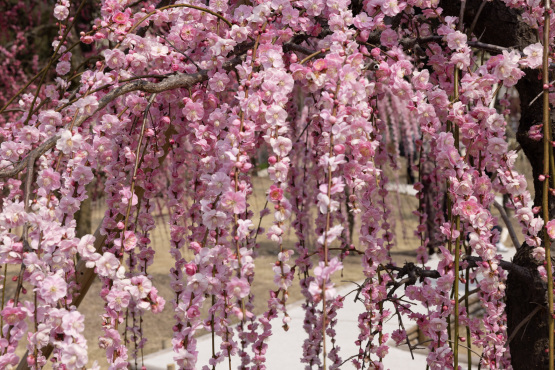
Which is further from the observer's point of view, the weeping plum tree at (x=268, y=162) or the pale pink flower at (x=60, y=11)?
the pale pink flower at (x=60, y=11)

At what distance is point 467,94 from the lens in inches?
46.0

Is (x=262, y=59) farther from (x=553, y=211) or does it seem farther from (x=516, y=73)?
(x=553, y=211)

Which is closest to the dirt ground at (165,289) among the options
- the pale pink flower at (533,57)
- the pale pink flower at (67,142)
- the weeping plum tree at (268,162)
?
the weeping plum tree at (268,162)

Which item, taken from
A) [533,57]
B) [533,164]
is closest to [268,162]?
[533,57]

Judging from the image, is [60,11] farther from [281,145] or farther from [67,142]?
[281,145]

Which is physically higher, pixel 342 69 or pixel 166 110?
pixel 166 110

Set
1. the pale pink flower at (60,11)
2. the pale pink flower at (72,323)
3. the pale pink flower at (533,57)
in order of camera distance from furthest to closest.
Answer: the pale pink flower at (60,11)
the pale pink flower at (533,57)
the pale pink flower at (72,323)

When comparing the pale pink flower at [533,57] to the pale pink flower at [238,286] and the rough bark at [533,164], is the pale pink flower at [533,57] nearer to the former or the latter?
the rough bark at [533,164]

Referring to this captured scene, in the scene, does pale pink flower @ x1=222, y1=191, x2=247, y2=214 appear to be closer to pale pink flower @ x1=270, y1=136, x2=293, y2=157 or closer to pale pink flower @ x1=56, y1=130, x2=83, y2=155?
pale pink flower @ x1=270, y1=136, x2=293, y2=157

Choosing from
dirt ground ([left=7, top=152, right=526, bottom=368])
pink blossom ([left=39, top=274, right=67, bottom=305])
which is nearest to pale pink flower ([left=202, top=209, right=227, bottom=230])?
pink blossom ([left=39, top=274, right=67, bottom=305])

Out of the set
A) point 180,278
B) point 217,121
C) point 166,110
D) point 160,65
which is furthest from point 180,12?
point 180,278

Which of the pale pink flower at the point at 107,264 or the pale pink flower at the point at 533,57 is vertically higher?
the pale pink flower at the point at 533,57

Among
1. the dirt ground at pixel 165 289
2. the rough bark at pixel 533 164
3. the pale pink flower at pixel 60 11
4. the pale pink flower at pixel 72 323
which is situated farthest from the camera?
the dirt ground at pixel 165 289

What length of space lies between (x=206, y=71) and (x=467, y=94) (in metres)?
0.60
